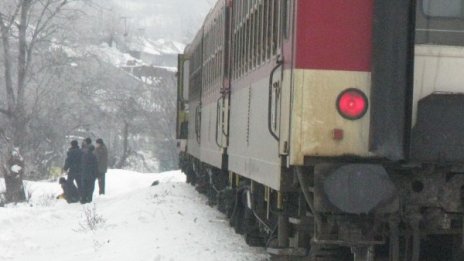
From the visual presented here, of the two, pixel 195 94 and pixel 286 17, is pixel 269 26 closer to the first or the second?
pixel 286 17

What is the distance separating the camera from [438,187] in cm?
745

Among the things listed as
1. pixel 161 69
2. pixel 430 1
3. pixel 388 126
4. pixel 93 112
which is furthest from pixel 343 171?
pixel 161 69

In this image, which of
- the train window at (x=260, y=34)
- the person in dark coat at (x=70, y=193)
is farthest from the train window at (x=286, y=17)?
the person in dark coat at (x=70, y=193)

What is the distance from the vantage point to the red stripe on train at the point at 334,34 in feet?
24.1

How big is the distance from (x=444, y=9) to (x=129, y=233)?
25.0ft

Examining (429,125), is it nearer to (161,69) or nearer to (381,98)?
(381,98)

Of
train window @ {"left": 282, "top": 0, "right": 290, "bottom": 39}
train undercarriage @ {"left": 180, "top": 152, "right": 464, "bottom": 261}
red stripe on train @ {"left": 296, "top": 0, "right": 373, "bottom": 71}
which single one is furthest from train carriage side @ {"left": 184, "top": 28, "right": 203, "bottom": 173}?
red stripe on train @ {"left": 296, "top": 0, "right": 373, "bottom": 71}

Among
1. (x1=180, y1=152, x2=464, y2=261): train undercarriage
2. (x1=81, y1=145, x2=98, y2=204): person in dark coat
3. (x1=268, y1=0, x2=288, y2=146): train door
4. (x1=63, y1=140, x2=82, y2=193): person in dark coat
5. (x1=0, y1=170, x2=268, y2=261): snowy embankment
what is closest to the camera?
(x1=180, y1=152, x2=464, y2=261): train undercarriage

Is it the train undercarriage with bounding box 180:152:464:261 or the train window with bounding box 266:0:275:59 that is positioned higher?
the train window with bounding box 266:0:275:59

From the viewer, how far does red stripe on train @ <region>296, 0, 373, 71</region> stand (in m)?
7.34

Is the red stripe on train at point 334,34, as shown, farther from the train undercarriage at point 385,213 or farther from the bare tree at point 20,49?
the bare tree at point 20,49

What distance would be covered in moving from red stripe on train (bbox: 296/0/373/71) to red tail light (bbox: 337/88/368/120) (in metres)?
0.18

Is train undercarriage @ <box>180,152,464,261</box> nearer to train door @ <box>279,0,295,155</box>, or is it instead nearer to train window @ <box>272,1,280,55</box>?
train door @ <box>279,0,295,155</box>

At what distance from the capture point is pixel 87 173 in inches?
906
